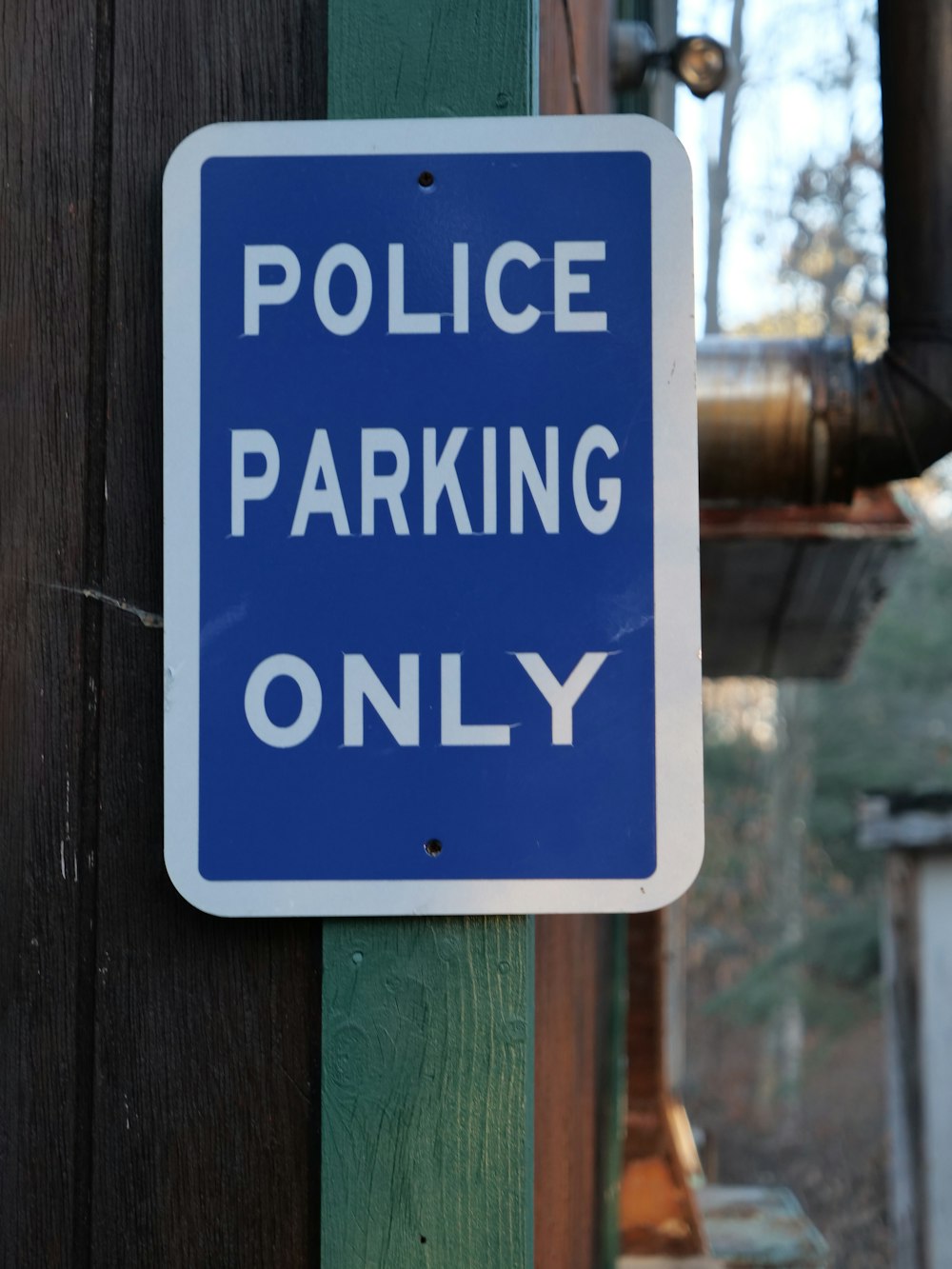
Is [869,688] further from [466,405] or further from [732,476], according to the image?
[466,405]

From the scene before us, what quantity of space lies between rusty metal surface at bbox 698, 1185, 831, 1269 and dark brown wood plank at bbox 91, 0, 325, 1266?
4643 millimetres

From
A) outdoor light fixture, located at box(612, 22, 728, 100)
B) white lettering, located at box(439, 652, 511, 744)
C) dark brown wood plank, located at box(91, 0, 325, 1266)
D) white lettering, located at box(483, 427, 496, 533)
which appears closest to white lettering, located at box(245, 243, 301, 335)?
dark brown wood plank, located at box(91, 0, 325, 1266)

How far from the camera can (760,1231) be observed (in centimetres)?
610

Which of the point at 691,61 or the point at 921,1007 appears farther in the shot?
the point at 921,1007

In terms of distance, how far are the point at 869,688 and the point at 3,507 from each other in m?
24.4

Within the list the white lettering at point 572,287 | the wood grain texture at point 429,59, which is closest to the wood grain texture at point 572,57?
the wood grain texture at point 429,59

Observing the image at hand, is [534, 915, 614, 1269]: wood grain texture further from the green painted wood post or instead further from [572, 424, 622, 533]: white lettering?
[572, 424, 622, 533]: white lettering

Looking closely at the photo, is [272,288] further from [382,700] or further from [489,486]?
[382,700]

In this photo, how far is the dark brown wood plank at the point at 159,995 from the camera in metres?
1.32

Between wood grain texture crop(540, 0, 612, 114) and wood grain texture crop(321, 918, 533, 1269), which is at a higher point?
wood grain texture crop(540, 0, 612, 114)

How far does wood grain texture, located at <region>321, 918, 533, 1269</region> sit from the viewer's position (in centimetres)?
130

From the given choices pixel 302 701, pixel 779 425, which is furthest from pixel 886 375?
pixel 302 701

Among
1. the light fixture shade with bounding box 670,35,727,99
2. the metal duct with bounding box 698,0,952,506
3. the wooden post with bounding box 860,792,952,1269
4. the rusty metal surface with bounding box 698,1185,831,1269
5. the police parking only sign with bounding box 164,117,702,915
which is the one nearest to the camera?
the police parking only sign with bounding box 164,117,702,915

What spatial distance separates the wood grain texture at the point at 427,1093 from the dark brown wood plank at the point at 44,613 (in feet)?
0.79
